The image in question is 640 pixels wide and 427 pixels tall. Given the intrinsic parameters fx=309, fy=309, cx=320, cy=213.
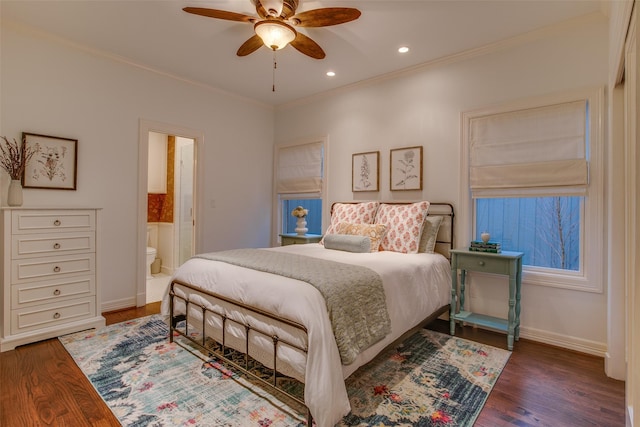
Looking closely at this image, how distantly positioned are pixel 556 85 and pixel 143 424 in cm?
Answer: 399

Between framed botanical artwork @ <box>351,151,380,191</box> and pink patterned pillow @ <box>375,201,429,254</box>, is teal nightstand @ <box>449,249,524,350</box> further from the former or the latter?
framed botanical artwork @ <box>351,151,380,191</box>

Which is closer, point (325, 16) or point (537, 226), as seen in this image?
point (325, 16)

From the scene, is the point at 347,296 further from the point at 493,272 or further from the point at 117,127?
the point at 117,127

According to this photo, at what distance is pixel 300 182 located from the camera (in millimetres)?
4809

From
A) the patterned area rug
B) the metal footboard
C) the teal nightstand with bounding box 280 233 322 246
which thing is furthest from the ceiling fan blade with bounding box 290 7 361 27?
the teal nightstand with bounding box 280 233 322 246

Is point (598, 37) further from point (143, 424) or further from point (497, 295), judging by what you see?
point (143, 424)

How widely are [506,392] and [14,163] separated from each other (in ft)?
14.4

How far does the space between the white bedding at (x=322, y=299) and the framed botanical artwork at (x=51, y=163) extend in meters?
1.71

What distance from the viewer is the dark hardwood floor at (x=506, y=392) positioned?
176 cm

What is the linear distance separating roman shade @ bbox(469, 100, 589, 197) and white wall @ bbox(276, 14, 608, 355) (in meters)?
0.17

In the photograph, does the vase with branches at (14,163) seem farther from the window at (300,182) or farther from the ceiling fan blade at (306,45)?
the window at (300,182)

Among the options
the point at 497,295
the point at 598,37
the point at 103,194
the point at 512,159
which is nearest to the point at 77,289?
the point at 103,194

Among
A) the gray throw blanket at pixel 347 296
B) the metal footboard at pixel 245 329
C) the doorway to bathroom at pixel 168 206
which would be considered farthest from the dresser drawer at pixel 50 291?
the gray throw blanket at pixel 347 296

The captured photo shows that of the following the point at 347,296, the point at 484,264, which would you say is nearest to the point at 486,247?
the point at 484,264
